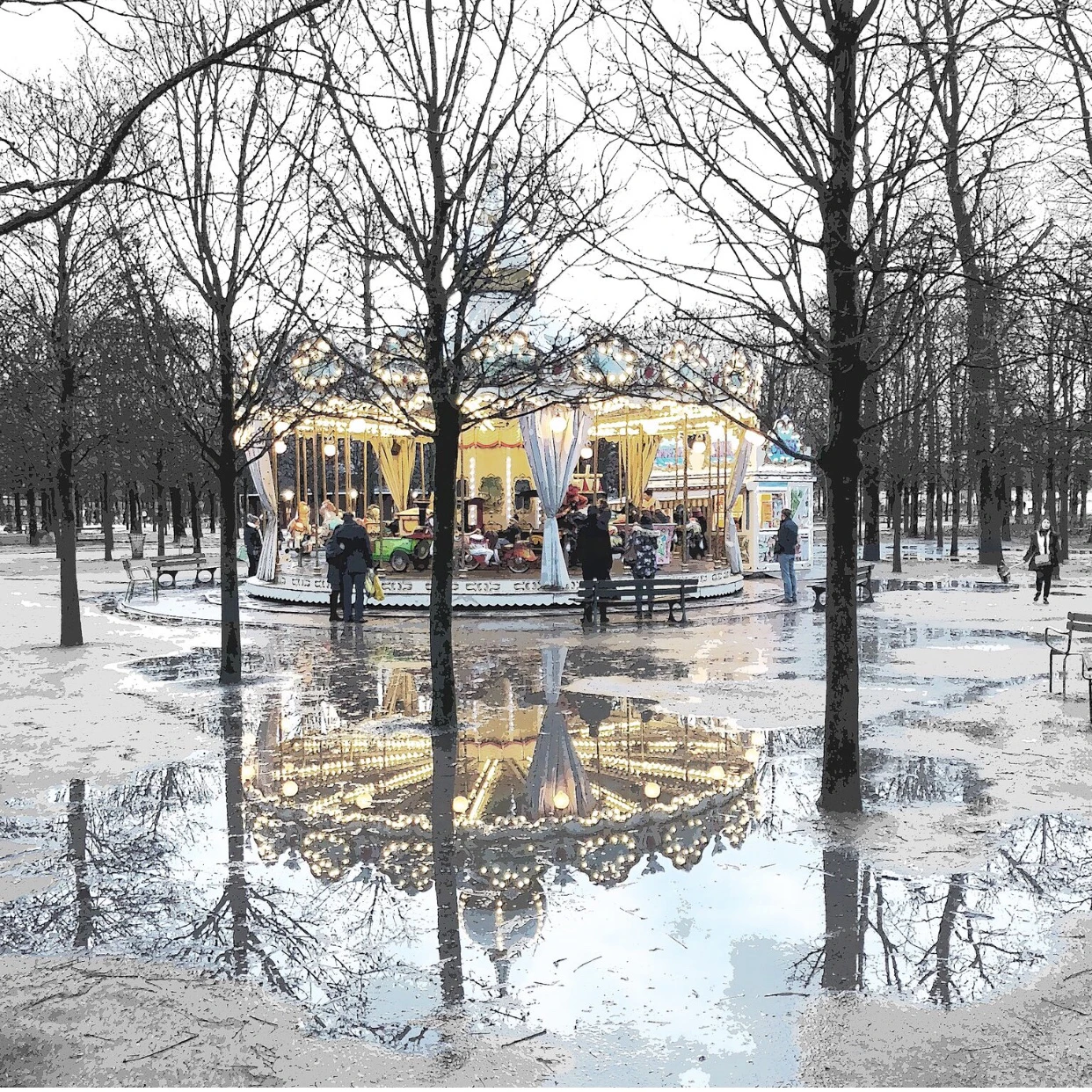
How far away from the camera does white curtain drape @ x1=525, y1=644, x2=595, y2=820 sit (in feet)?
23.1

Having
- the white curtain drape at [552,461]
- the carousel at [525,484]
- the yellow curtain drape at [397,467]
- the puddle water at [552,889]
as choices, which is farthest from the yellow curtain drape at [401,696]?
the yellow curtain drape at [397,467]

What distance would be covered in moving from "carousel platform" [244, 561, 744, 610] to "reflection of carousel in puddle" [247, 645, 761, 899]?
342 inches

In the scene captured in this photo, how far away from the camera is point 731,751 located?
8.49 m

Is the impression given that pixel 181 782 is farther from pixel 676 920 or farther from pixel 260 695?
pixel 676 920

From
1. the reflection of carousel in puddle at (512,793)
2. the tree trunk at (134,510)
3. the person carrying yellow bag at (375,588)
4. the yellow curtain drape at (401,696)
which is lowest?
the reflection of carousel in puddle at (512,793)

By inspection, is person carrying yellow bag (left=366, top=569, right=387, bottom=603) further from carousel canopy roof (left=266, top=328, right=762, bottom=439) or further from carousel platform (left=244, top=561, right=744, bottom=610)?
carousel canopy roof (left=266, top=328, right=762, bottom=439)

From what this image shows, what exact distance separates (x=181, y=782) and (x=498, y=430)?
18.4 metres

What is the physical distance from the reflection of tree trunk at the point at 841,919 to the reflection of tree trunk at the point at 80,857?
342 cm

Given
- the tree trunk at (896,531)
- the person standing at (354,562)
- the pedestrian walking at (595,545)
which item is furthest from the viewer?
the tree trunk at (896,531)

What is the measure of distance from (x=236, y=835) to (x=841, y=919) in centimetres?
364

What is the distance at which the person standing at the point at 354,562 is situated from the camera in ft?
56.2

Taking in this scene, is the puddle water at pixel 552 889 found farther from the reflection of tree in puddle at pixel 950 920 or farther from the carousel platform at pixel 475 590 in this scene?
the carousel platform at pixel 475 590

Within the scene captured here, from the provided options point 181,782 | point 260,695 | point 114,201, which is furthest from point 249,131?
point 181,782

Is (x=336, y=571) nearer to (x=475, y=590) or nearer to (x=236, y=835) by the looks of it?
(x=475, y=590)
